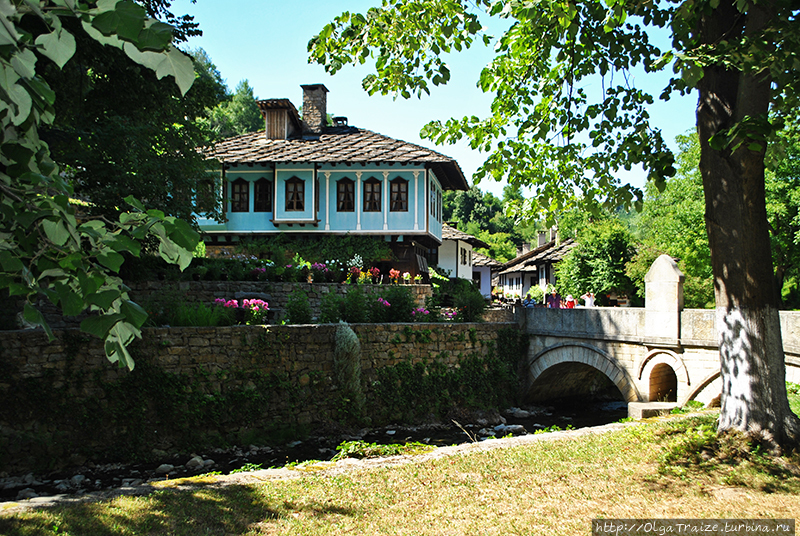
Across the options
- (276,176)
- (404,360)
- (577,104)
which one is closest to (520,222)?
(577,104)

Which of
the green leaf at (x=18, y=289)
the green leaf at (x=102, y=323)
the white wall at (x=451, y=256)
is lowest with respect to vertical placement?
the green leaf at (x=102, y=323)

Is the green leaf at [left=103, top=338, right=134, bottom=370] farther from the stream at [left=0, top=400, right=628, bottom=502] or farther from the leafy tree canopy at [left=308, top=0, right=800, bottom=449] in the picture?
the stream at [left=0, top=400, right=628, bottom=502]

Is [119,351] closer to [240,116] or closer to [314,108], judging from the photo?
[314,108]

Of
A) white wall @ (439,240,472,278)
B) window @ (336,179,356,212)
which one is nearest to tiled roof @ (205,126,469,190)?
window @ (336,179,356,212)

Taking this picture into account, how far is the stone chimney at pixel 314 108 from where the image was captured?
84.2 feet

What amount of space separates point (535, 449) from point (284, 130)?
20.6 metres

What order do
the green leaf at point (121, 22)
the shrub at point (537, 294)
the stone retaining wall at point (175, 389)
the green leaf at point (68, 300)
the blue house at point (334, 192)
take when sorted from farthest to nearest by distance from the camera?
→ 1. the shrub at point (537, 294)
2. the blue house at point (334, 192)
3. the stone retaining wall at point (175, 389)
4. the green leaf at point (68, 300)
5. the green leaf at point (121, 22)

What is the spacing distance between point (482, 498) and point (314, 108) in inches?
899

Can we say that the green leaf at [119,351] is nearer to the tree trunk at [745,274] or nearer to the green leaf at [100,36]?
the green leaf at [100,36]

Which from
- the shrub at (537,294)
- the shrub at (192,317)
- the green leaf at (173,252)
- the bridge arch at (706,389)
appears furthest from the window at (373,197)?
the green leaf at (173,252)

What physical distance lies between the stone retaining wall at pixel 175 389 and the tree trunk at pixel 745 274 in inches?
347

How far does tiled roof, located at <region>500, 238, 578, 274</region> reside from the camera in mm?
37991

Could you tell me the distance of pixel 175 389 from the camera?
11398 millimetres

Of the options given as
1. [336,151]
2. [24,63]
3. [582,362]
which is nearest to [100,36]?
[24,63]
